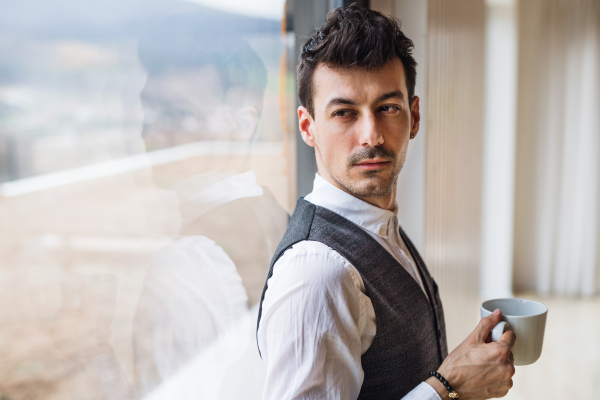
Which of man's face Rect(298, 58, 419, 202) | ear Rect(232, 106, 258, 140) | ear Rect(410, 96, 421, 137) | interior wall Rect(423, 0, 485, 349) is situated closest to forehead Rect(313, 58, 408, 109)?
man's face Rect(298, 58, 419, 202)

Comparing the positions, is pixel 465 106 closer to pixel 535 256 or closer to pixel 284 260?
pixel 284 260

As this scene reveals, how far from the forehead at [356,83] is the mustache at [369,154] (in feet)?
0.26

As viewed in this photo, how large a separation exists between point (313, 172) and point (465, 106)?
1.38m

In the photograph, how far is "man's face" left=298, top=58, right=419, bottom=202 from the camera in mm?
800

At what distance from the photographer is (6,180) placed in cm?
54

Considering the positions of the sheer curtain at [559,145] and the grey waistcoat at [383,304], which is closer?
the grey waistcoat at [383,304]

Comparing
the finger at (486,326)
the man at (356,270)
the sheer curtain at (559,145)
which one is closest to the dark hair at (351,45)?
the man at (356,270)

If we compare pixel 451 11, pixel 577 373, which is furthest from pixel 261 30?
pixel 577 373

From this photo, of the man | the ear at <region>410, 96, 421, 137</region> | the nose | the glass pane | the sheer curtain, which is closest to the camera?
the glass pane

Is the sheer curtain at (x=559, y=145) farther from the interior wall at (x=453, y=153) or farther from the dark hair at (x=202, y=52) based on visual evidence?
the dark hair at (x=202, y=52)

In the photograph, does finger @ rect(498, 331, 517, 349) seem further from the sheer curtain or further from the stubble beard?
the sheer curtain

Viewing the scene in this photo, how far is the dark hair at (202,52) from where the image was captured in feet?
2.47

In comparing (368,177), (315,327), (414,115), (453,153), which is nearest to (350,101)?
(368,177)

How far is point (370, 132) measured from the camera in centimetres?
79
